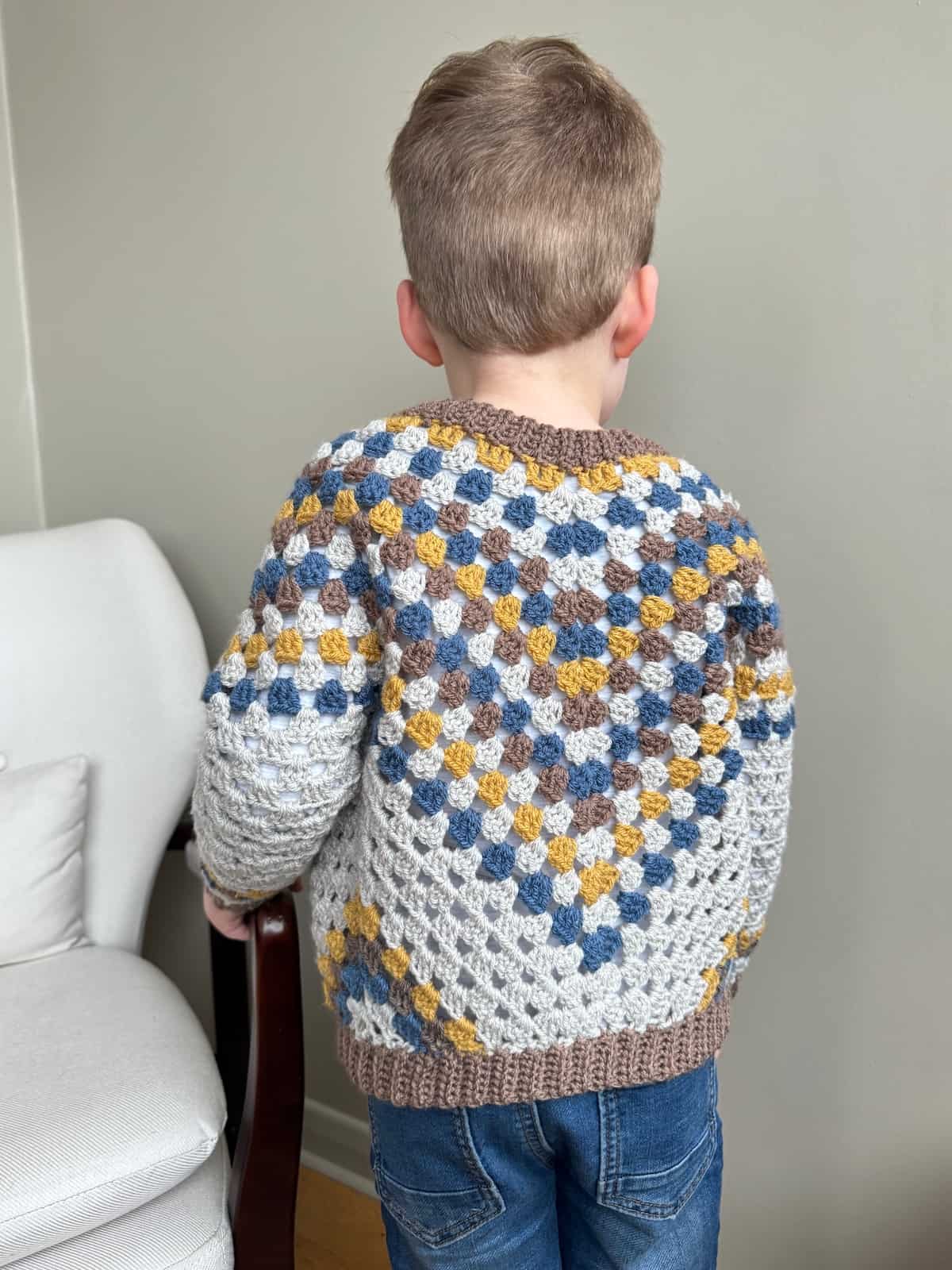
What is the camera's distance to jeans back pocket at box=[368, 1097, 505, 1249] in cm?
89

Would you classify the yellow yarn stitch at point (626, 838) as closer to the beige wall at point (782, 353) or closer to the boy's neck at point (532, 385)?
the boy's neck at point (532, 385)

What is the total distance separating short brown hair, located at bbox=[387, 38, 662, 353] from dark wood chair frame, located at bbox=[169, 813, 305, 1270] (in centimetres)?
71

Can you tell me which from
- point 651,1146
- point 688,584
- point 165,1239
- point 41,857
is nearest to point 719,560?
point 688,584

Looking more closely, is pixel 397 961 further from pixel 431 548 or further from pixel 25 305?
pixel 25 305

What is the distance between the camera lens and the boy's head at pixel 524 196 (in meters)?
0.80

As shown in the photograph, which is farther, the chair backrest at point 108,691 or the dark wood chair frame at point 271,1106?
the chair backrest at point 108,691

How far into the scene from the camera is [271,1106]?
122 centimetres

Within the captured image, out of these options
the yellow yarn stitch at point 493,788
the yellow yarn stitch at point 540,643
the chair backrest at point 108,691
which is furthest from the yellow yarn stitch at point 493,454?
the chair backrest at point 108,691

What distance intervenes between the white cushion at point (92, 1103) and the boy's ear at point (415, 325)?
821 mm

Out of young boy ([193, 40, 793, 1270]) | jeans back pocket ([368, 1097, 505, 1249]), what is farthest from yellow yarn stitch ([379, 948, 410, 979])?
jeans back pocket ([368, 1097, 505, 1249])

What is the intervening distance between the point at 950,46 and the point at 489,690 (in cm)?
76

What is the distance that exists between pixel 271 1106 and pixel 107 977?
0.33m

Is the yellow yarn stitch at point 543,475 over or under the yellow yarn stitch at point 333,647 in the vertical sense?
over

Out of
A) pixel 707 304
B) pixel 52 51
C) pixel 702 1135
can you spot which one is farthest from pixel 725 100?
pixel 52 51
